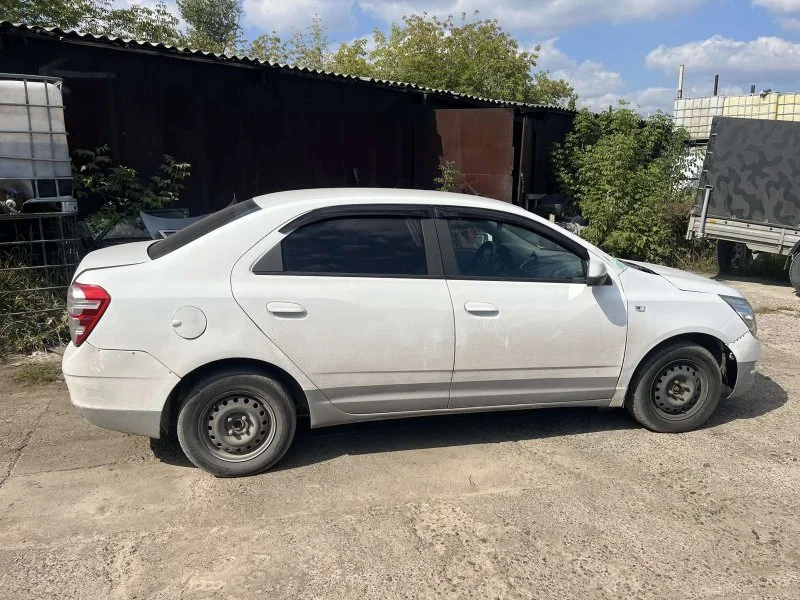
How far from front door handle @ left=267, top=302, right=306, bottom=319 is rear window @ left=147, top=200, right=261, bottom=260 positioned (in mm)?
598

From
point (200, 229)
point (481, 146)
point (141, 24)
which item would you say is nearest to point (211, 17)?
point (141, 24)

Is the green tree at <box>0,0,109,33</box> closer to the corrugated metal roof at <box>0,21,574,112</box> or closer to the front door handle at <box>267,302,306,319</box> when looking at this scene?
the corrugated metal roof at <box>0,21,574,112</box>

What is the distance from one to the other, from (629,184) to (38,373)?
954 centimetres

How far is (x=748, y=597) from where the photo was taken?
2.83m

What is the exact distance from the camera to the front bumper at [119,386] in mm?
3531

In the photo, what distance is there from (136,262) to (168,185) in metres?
4.84

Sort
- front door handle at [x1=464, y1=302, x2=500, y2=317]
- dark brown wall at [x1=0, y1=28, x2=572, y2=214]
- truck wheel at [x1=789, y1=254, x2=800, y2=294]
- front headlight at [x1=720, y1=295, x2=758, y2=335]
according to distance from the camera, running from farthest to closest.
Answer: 1. truck wheel at [x1=789, y1=254, x2=800, y2=294]
2. dark brown wall at [x1=0, y1=28, x2=572, y2=214]
3. front headlight at [x1=720, y1=295, x2=758, y2=335]
4. front door handle at [x1=464, y1=302, x2=500, y2=317]

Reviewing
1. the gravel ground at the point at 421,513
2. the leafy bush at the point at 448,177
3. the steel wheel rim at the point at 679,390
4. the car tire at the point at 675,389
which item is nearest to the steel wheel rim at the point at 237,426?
the gravel ground at the point at 421,513

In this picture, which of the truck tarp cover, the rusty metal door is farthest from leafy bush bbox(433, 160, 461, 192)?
the truck tarp cover

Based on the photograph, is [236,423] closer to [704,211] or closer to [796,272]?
[796,272]

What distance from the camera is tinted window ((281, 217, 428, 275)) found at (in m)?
3.81

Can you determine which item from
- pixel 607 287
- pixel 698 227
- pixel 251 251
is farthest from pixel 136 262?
pixel 698 227

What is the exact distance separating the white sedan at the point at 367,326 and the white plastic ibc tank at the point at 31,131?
2.58 metres

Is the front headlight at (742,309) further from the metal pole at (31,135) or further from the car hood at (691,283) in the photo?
the metal pole at (31,135)
